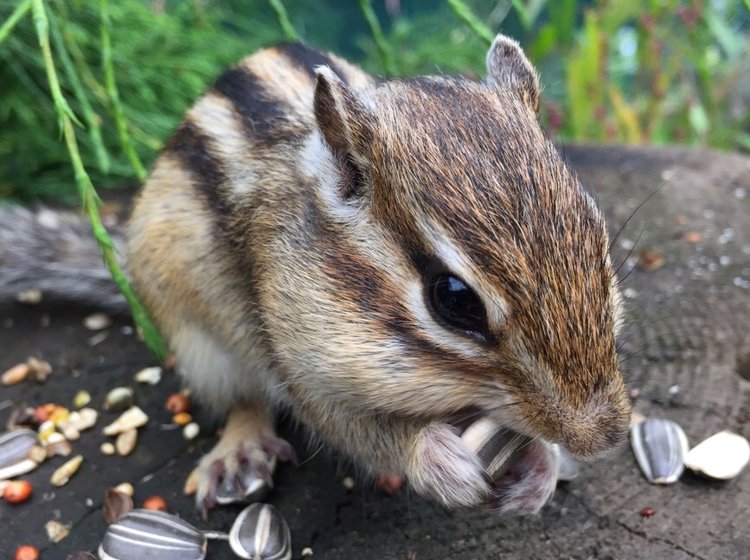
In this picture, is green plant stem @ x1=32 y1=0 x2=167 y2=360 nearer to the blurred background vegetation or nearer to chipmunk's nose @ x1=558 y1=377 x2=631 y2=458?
the blurred background vegetation

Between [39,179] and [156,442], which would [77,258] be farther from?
[39,179]

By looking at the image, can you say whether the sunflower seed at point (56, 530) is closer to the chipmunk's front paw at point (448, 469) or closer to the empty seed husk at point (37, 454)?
the empty seed husk at point (37, 454)

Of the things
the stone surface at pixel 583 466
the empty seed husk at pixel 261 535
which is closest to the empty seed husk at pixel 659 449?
the stone surface at pixel 583 466

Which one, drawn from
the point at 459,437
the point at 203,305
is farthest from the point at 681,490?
the point at 203,305

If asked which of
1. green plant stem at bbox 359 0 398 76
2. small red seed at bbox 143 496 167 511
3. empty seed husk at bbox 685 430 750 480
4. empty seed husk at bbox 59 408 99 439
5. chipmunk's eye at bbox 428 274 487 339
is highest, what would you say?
green plant stem at bbox 359 0 398 76

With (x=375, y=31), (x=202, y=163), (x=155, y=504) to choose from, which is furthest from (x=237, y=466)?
(x=375, y=31)

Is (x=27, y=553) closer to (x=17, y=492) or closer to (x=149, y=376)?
(x=17, y=492)

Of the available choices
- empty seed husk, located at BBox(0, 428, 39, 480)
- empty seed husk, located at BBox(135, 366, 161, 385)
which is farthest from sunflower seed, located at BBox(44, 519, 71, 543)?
empty seed husk, located at BBox(135, 366, 161, 385)
